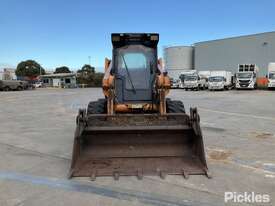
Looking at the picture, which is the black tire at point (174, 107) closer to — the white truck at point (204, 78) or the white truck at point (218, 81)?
the white truck at point (218, 81)

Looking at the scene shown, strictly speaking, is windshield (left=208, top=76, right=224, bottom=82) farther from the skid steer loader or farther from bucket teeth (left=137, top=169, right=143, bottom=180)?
bucket teeth (left=137, top=169, right=143, bottom=180)

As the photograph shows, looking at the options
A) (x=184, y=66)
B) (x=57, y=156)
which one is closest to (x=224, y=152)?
(x=57, y=156)

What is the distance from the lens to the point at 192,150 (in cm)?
578

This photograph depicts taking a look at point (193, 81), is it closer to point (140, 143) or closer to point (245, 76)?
point (245, 76)

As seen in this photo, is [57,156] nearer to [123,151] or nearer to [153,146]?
[123,151]

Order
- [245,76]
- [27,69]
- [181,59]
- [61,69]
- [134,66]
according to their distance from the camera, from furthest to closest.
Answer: [61,69] → [27,69] → [181,59] → [245,76] → [134,66]

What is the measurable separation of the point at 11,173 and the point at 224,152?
4483 mm

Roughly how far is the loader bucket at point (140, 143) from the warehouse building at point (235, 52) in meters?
48.5

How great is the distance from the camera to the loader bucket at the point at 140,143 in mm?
5602

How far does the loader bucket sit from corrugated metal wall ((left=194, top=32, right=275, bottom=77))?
159 feet

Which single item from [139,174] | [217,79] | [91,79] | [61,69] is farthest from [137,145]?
[61,69]

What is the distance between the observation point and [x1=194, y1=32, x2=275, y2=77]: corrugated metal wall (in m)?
50.2

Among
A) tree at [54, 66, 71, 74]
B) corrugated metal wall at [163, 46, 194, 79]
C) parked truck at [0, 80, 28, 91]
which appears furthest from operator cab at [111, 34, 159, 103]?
tree at [54, 66, 71, 74]

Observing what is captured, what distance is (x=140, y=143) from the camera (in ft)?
19.1
